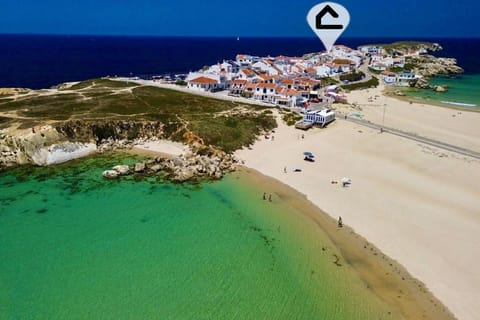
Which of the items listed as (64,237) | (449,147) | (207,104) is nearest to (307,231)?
(64,237)

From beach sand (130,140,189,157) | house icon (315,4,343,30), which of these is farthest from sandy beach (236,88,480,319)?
house icon (315,4,343,30)

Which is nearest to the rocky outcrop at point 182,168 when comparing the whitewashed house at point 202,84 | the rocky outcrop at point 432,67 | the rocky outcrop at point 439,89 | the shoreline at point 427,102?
the whitewashed house at point 202,84

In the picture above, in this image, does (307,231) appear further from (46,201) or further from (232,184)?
(46,201)

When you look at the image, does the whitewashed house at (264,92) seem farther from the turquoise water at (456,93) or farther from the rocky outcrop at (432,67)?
the rocky outcrop at (432,67)

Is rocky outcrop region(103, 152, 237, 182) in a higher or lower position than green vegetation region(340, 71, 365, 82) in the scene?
lower

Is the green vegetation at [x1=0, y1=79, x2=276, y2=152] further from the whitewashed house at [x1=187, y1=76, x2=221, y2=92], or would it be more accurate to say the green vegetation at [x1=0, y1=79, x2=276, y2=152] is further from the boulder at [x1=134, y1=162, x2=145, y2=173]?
the boulder at [x1=134, y1=162, x2=145, y2=173]

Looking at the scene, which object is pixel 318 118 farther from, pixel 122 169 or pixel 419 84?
pixel 419 84

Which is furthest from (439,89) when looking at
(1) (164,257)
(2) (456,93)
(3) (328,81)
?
(1) (164,257)
